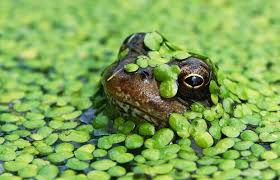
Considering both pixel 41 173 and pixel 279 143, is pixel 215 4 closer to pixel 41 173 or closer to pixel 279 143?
pixel 279 143

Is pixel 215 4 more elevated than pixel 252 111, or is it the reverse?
pixel 215 4

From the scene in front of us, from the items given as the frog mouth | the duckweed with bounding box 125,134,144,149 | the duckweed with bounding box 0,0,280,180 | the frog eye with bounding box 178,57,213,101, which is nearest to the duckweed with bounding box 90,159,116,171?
the duckweed with bounding box 0,0,280,180

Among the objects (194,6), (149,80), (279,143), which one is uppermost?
(194,6)

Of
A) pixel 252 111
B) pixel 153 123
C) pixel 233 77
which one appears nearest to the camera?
pixel 153 123

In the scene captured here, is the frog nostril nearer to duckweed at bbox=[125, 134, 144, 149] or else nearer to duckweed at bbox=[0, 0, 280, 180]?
duckweed at bbox=[0, 0, 280, 180]

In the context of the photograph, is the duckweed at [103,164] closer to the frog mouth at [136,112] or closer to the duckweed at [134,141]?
the duckweed at [134,141]

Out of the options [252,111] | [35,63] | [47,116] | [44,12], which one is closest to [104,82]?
[47,116]

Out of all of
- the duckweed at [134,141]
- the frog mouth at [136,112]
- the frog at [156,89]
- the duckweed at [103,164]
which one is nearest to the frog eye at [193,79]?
the frog at [156,89]

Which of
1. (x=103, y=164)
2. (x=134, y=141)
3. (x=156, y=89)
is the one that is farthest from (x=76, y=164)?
(x=156, y=89)
